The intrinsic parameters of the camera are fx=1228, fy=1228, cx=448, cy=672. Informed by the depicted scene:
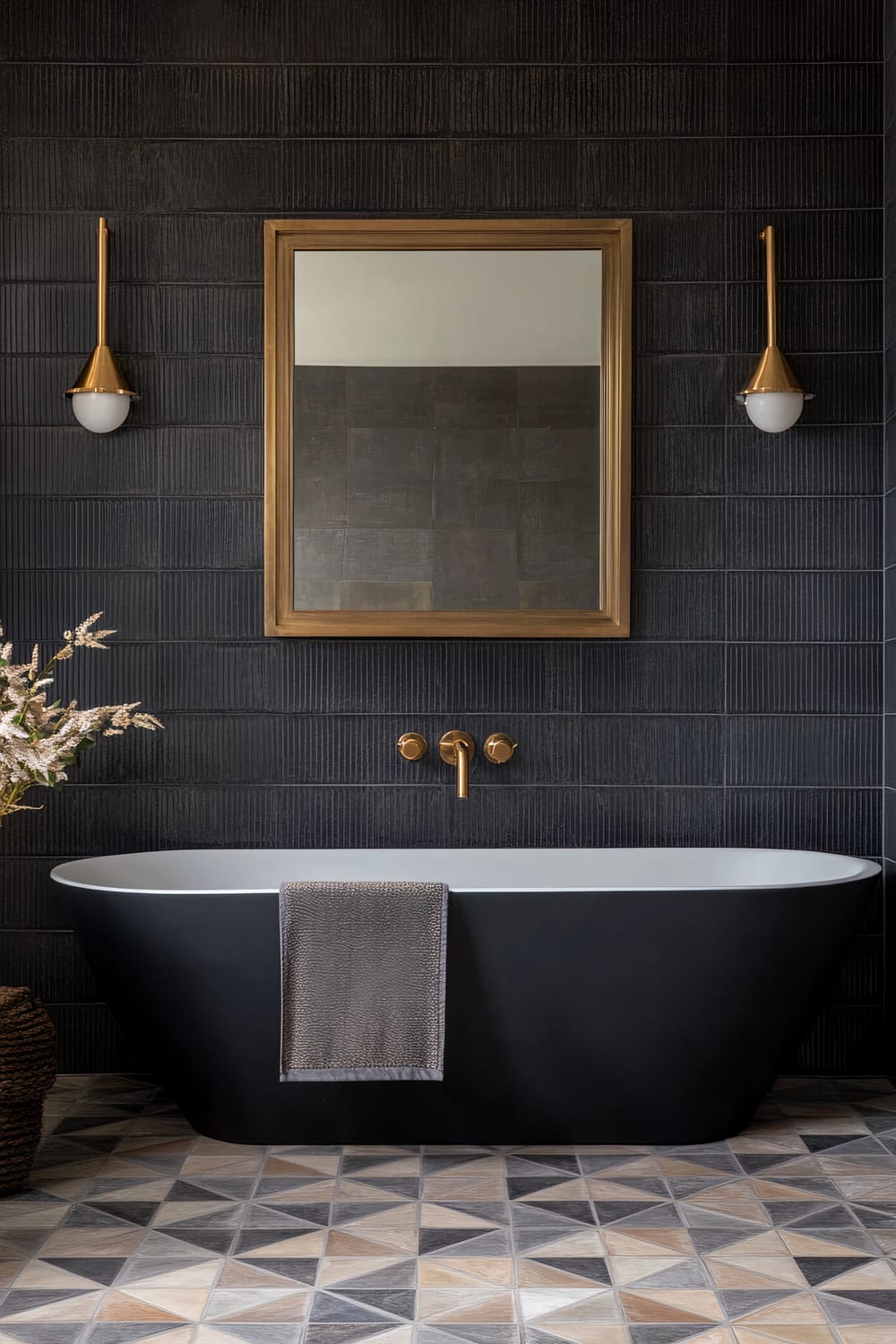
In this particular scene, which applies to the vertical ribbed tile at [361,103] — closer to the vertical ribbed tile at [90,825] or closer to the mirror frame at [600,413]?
the mirror frame at [600,413]

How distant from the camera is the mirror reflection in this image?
10.9 ft

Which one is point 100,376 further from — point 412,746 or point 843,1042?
point 843,1042

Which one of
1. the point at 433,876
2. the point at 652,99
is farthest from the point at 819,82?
the point at 433,876

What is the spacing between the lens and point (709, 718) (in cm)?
335

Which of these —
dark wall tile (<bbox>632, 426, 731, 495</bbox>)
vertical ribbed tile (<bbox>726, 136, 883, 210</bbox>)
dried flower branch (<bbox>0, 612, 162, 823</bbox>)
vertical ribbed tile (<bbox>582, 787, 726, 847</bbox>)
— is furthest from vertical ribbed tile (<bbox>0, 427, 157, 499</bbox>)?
vertical ribbed tile (<bbox>726, 136, 883, 210</bbox>)

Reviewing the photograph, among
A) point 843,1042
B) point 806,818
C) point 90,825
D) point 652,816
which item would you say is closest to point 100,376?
point 90,825

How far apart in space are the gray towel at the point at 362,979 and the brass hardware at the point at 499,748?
740 millimetres

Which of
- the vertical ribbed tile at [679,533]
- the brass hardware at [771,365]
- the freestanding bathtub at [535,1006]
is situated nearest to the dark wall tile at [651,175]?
the brass hardware at [771,365]

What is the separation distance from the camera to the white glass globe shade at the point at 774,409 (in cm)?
319

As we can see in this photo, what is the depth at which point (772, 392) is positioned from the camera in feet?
10.4

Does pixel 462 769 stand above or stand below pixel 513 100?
below

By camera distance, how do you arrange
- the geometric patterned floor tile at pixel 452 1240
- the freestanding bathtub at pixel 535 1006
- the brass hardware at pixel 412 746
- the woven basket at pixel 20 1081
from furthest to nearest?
the brass hardware at pixel 412 746 < the freestanding bathtub at pixel 535 1006 < the woven basket at pixel 20 1081 < the geometric patterned floor tile at pixel 452 1240

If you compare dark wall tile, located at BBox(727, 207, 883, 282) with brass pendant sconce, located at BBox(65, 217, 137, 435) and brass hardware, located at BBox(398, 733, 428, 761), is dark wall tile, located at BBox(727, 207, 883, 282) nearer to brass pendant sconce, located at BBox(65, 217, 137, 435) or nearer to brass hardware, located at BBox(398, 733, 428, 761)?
brass hardware, located at BBox(398, 733, 428, 761)

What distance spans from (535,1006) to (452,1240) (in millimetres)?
513
